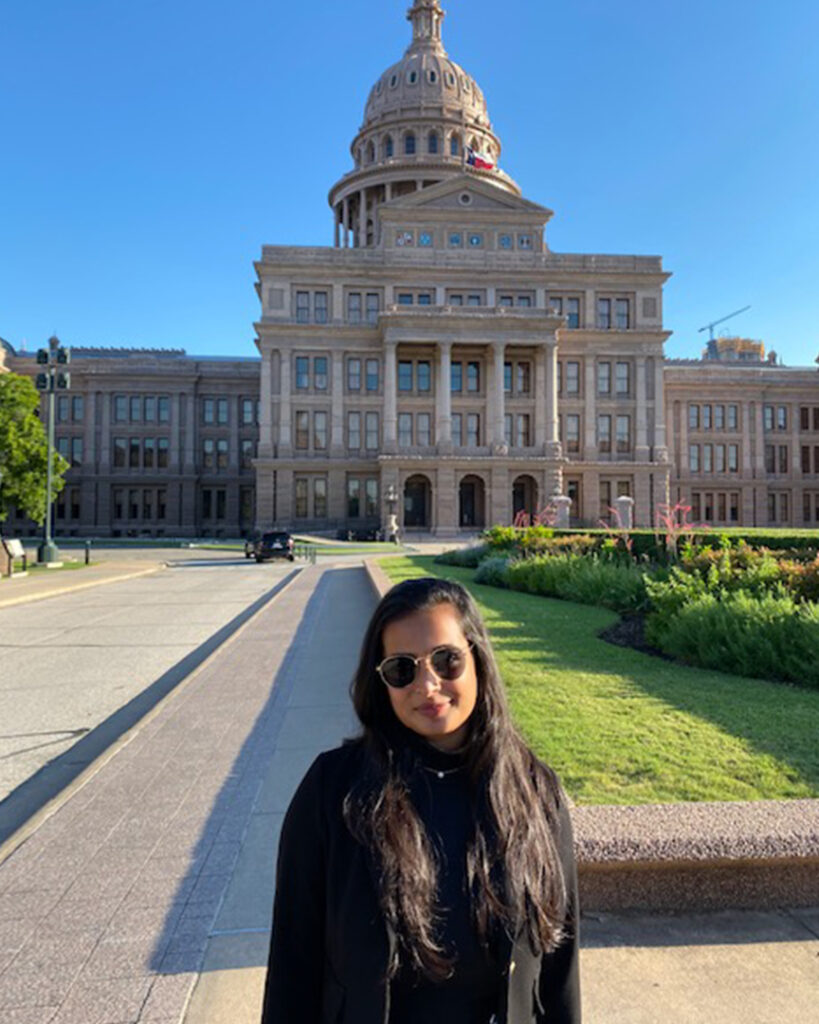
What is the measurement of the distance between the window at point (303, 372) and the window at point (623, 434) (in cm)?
2760

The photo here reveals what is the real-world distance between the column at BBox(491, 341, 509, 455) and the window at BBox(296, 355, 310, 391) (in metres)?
15.7

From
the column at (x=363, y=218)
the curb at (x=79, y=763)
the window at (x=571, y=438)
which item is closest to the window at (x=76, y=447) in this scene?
the column at (x=363, y=218)

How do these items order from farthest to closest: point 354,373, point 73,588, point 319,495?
point 354,373, point 319,495, point 73,588

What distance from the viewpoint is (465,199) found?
62.3 meters

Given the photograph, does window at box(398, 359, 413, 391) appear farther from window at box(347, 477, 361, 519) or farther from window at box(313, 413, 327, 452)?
window at box(347, 477, 361, 519)

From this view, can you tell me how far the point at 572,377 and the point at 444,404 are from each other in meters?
13.2

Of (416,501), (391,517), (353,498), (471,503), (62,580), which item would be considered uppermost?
(353,498)

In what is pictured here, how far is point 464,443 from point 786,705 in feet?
179

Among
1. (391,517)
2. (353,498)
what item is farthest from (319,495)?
(391,517)

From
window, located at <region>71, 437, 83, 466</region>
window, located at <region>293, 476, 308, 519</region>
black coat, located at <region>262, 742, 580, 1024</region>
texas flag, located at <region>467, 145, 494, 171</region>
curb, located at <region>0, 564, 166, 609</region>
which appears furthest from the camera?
texas flag, located at <region>467, 145, 494, 171</region>

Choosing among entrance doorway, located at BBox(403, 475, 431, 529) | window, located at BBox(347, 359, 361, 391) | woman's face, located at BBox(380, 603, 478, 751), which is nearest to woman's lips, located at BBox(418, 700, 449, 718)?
woman's face, located at BBox(380, 603, 478, 751)

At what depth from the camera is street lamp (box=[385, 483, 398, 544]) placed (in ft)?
169

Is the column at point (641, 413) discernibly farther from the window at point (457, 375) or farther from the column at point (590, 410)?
the window at point (457, 375)

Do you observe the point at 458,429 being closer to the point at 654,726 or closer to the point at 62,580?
the point at 62,580
